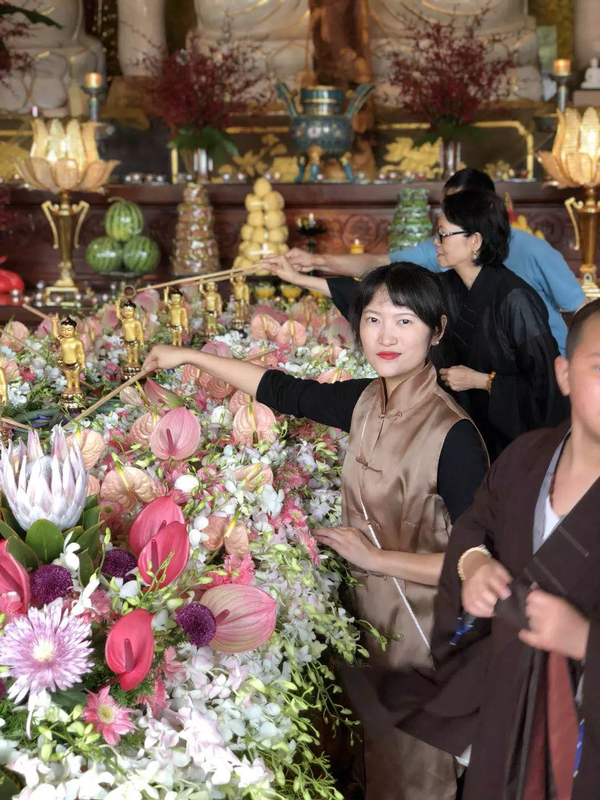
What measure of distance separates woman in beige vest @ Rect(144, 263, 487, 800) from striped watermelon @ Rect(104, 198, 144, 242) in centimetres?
248

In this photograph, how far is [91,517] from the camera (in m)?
0.97

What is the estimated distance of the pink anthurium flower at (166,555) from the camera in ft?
2.94

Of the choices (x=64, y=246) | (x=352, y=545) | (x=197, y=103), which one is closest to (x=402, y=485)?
(x=352, y=545)

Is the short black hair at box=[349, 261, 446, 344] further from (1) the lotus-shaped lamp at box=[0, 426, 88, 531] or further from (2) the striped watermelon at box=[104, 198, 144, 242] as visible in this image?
(2) the striped watermelon at box=[104, 198, 144, 242]

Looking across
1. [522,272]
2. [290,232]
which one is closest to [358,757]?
[522,272]

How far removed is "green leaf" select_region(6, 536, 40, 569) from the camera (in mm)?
874

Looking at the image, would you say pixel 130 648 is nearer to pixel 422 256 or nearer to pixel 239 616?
pixel 239 616

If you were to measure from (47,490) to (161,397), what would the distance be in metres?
0.66

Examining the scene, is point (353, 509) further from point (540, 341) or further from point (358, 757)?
point (540, 341)

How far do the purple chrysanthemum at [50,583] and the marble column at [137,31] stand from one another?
4.73m

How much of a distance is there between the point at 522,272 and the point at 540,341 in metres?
0.50

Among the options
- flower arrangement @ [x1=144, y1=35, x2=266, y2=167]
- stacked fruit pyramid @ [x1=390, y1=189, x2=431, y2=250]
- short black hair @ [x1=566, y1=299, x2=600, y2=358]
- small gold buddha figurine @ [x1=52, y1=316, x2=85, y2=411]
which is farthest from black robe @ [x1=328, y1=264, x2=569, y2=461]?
flower arrangement @ [x1=144, y1=35, x2=266, y2=167]

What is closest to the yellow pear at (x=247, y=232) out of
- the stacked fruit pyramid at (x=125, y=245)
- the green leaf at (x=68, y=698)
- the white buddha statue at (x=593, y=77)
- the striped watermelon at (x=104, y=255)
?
the stacked fruit pyramid at (x=125, y=245)

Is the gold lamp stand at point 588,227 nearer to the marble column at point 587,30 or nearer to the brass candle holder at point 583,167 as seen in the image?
the brass candle holder at point 583,167
